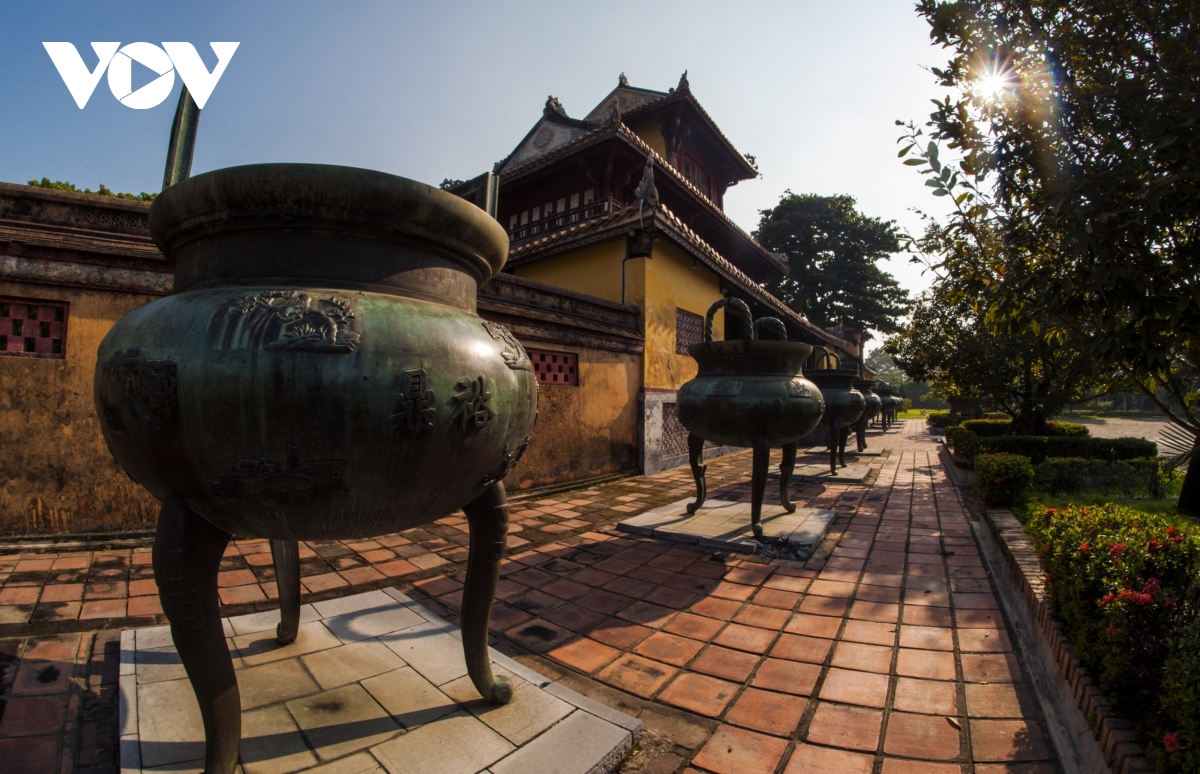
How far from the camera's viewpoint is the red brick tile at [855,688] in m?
2.05

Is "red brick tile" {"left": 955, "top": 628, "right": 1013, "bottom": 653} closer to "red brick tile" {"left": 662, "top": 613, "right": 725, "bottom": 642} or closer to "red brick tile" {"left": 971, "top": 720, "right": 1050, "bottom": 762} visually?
Answer: "red brick tile" {"left": 971, "top": 720, "right": 1050, "bottom": 762}

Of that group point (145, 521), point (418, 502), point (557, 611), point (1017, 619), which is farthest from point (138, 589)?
point (1017, 619)

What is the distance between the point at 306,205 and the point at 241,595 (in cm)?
261

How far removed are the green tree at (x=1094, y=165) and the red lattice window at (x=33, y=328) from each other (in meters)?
6.00

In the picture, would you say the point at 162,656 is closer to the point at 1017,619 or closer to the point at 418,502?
the point at 418,502

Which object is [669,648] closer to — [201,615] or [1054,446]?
[201,615]

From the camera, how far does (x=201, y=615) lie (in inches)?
53.9


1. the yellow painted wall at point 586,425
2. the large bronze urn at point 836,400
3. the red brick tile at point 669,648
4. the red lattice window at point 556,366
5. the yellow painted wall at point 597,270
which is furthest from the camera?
the yellow painted wall at point 597,270

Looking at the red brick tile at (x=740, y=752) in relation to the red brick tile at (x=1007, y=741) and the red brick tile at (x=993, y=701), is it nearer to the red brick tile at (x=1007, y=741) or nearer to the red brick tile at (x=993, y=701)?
the red brick tile at (x=1007, y=741)

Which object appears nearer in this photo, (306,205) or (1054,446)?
(306,205)

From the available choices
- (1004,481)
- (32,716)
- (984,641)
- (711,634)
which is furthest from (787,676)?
(1004,481)

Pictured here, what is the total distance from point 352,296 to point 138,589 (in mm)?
2926

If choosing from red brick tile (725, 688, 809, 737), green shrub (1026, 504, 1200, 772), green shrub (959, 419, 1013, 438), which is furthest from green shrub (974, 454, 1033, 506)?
green shrub (959, 419, 1013, 438)

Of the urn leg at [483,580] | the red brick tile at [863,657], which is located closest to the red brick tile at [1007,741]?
the red brick tile at [863,657]
